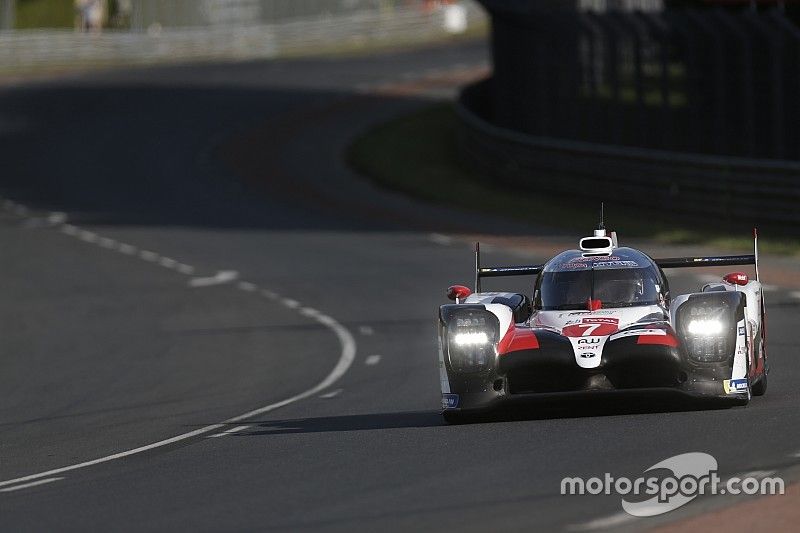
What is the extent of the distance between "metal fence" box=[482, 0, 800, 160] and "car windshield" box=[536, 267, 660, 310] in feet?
57.5

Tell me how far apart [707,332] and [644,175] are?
2155 cm

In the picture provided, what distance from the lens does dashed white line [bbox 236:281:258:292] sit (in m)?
28.4

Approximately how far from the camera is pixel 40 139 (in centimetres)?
5169

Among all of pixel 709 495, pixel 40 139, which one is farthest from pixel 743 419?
pixel 40 139

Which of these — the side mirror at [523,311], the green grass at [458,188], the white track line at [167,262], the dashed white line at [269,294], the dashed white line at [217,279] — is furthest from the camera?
the white track line at [167,262]

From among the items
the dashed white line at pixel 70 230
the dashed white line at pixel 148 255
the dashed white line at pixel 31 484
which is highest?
the dashed white line at pixel 31 484

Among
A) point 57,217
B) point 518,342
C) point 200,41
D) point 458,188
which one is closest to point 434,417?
point 518,342

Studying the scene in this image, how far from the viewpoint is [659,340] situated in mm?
13047

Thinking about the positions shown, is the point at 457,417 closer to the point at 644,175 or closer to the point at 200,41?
the point at 644,175

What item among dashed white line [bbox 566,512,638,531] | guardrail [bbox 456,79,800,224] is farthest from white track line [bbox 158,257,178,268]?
dashed white line [bbox 566,512,638,531]

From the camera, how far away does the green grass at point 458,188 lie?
3130 cm

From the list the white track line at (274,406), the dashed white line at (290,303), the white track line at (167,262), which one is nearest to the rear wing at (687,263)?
the white track line at (274,406)

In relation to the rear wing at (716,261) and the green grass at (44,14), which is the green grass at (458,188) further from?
the green grass at (44,14)

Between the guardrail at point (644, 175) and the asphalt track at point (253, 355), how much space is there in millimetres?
2674
